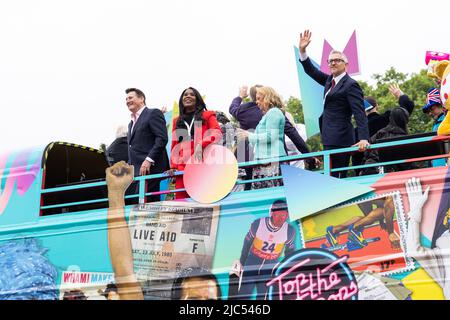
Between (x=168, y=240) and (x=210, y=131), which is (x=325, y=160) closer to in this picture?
(x=210, y=131)

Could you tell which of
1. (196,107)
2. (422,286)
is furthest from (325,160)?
(196,107)

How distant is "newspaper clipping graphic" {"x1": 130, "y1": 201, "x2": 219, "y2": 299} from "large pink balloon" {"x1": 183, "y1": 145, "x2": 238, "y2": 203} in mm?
117

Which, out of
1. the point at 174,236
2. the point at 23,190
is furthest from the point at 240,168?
the point at 23,190

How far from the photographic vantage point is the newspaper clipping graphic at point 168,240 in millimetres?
6621

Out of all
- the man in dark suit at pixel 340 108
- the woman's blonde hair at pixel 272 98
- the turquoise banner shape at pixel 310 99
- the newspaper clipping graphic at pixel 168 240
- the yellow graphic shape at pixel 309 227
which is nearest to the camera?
the yellow graphic shape at pixel 309 227

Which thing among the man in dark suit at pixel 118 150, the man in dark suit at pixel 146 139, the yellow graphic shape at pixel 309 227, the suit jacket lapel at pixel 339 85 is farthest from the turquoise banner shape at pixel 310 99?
the man in dark suit at pixel 118 150

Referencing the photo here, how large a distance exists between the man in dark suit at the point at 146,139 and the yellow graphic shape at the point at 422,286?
2.93 metres

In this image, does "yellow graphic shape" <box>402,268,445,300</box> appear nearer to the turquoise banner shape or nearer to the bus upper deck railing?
the bus upper deck railing

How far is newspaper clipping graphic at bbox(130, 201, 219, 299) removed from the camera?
6.62m

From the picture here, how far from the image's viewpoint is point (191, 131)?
24.0 ft

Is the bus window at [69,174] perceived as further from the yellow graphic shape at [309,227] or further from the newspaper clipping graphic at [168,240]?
the yellow graphic shape at [309,227]

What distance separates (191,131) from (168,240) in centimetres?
116

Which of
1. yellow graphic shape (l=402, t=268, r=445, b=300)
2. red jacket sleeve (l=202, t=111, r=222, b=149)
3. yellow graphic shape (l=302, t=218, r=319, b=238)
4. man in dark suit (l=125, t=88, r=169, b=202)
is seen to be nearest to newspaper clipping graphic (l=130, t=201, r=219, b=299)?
man in dark suit (l=125, t=88, r=169, b=202)
